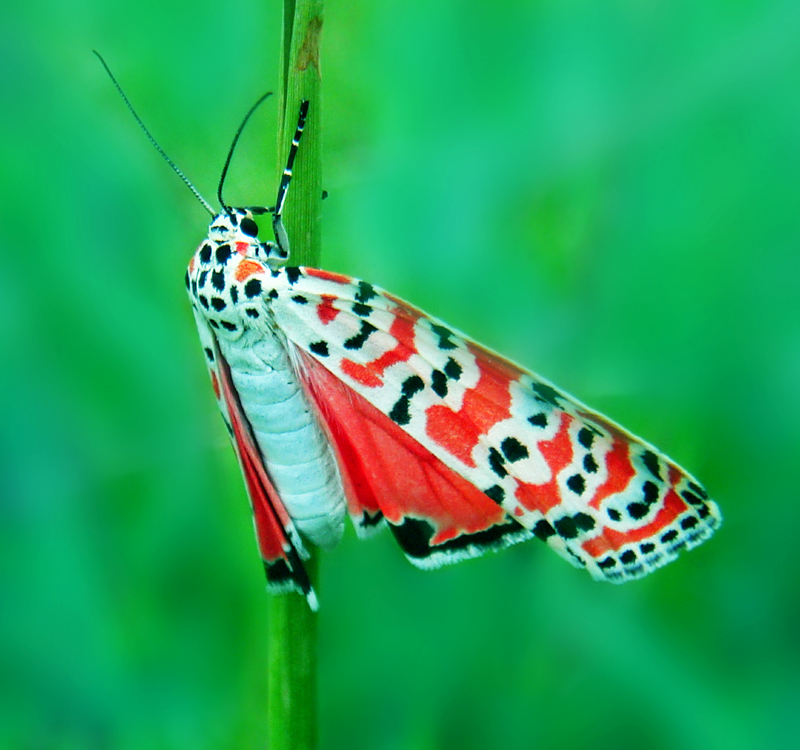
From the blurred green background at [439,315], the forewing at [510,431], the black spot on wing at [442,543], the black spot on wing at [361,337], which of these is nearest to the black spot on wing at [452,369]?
the forewing at [510,431]

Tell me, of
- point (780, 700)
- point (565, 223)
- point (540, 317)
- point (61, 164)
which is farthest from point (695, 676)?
point (61, 164)

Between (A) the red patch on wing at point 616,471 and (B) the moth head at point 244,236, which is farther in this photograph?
(B) the moth head at point 244,236

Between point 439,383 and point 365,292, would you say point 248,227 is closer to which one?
point 365,292

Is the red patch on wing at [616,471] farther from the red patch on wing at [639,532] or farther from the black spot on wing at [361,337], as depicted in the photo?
the black spot on wing at [361,337]

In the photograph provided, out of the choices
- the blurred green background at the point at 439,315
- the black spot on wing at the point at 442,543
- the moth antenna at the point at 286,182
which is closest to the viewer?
the moth antenna at the point at 286,182

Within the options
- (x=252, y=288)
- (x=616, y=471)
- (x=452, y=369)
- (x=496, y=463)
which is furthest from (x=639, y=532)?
(x=252, y=288)

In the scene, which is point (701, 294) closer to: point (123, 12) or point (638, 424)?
point (638, 424)

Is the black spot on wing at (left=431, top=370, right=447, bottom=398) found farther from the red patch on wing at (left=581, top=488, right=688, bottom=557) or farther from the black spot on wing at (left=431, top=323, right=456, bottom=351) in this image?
the red patch on wing at (left=581, top=488, right=688, bottom=557)

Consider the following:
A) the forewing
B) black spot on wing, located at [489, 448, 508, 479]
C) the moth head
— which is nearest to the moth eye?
the moth head
